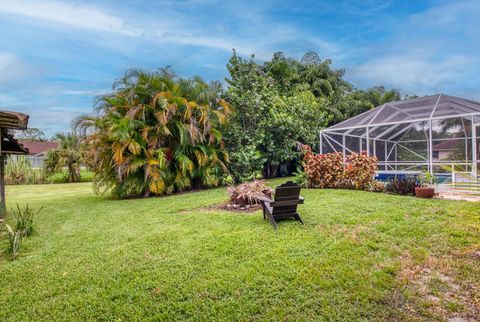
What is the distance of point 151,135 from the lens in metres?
10.1

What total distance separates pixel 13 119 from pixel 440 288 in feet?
28.5

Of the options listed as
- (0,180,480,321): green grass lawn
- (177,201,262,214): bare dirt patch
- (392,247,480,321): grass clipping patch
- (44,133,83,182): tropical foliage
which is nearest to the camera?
(392,247,480,321): grass clipping patch

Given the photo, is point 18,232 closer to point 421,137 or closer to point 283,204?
point 283,204

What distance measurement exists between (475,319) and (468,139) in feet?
34.6

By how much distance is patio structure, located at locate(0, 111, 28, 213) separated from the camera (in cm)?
646

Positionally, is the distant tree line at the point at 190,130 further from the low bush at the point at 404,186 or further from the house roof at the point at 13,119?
the low bush at the point at 404,186

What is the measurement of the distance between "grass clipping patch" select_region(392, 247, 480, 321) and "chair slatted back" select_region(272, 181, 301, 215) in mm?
2058

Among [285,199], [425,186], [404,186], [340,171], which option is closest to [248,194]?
[285,199]

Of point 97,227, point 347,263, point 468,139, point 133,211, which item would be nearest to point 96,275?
point 97,227

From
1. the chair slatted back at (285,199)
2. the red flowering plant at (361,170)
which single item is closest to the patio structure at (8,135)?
the chair slatted back at (285,199)

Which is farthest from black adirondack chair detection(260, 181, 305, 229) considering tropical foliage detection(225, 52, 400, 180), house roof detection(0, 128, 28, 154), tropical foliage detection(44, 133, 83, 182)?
tropical foliage detection(44, 133, 83, 182)

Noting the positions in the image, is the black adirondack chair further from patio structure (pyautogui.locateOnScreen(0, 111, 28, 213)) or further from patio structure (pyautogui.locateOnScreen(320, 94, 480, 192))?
patio structure (pyautogui.locateOnScreen(320, 94, 480, 192))

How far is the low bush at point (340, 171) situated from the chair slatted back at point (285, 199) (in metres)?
5.01

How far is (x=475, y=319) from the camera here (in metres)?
2.64
